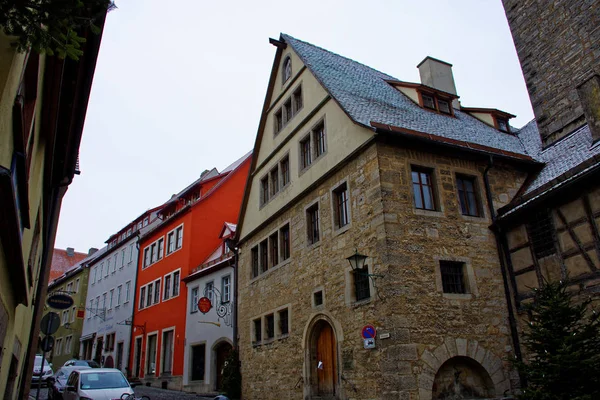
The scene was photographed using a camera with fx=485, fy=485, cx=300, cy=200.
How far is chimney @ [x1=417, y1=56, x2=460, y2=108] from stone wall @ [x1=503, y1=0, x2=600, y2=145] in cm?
255

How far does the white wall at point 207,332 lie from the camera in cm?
1944

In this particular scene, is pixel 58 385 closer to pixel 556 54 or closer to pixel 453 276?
pixel 453 276

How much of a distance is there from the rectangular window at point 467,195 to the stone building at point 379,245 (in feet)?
0.11

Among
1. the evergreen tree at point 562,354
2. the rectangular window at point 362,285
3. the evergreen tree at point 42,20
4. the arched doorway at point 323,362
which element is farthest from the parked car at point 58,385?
the evergreen tree at point 42,20

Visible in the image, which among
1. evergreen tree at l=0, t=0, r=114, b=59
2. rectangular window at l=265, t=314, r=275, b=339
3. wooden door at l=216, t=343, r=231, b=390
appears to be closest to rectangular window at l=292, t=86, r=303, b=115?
rectangular window at l=265, t=314, r=275, b=339

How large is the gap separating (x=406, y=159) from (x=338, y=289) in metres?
3.43

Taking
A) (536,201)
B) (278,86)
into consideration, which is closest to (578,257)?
(536,201)

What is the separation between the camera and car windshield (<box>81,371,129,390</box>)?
1148cm

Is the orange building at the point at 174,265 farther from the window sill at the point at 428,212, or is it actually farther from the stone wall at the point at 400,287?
the window sill at the point at 428,212

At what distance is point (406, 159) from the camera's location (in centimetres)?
1115

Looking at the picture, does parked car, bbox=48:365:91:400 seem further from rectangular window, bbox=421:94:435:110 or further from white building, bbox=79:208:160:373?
rectangular window, bbox=421:94:435:110

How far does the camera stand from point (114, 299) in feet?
108

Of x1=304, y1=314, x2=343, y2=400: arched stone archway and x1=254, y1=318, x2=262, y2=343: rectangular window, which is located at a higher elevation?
x1=254, y1=318, x2=262, y2=343: rectangular window

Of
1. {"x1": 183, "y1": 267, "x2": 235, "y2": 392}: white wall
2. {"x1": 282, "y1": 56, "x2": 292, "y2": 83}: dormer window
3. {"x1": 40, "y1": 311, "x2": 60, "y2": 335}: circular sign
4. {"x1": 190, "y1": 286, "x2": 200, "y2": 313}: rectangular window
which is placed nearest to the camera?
{"x1": 40, "y1": 311, "x2": 60, "y2": 335}: circular sign
